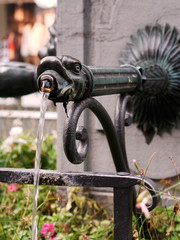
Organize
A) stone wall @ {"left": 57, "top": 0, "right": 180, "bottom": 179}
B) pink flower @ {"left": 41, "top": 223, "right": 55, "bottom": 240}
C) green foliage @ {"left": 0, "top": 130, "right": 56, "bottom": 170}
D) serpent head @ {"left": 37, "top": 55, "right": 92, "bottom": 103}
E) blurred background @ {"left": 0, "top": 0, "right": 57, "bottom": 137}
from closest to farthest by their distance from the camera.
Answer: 1. serpent head @ {"left": 37, "top": 55, "right": 92, "bottom": 103}
2. pink flower @ {"left": 41, "top": 223, "right": 55, "bottom": 240}
3. stone wall @ {"left": 57, "top": 0, "right": 180, "bottom": 179}
4. green foliage @ {"left": 0, "top": 130, "right": 56, "bottom": 170}
5. blurred background @ {"left": 0, "top": 0, "right": 57, "bottom": 137}

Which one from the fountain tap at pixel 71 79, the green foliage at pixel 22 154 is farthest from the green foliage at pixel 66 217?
the fountain tap at pixel 71 79

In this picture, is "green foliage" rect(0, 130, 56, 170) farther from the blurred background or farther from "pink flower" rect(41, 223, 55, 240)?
the blurred background

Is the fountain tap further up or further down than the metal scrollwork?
further up

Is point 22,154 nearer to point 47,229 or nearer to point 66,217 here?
point 66,217

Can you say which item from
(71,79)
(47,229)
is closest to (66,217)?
(47,229)

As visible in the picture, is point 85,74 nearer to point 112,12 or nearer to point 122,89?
point 122,89

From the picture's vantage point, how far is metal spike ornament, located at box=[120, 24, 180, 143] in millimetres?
1835

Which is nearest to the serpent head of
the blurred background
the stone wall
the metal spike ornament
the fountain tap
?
the fountain tap

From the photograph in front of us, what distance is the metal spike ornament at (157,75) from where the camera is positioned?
1.83 m

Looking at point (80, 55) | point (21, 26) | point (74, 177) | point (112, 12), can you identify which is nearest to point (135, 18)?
point (112, 12)

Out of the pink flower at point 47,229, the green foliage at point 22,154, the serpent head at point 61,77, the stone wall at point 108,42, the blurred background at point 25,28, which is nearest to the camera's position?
the serpent head at point 61,77

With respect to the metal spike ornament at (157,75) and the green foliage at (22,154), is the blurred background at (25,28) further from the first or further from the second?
the metal spike ornament at (157,75)

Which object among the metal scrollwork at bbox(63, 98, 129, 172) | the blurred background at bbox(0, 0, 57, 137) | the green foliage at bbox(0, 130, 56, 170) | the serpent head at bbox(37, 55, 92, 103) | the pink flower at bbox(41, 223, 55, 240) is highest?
the blurred background at bbox(0, 0, 57, 137)

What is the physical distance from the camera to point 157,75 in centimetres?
181
